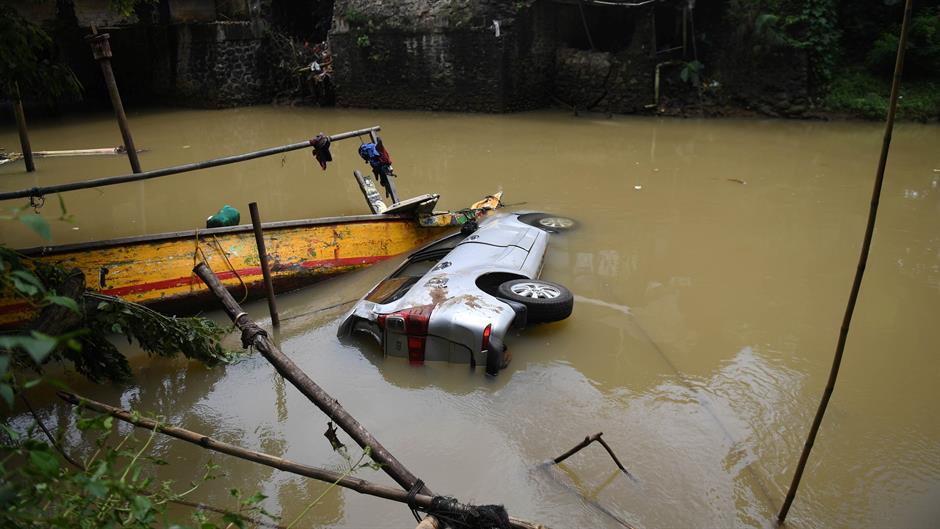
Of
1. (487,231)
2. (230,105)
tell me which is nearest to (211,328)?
(487,231)

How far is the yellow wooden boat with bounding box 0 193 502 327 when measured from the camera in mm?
5367

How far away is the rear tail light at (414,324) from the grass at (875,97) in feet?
44.1

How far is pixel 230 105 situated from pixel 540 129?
917cm

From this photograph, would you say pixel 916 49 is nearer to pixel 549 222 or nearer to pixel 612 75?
pixel 612 75

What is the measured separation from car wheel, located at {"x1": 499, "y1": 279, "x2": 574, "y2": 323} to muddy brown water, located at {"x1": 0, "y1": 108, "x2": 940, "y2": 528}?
0.99 feet

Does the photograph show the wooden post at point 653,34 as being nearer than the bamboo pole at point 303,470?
No

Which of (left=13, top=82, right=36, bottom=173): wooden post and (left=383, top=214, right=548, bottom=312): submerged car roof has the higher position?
(left=13, top=82, right=36, bottom=173): wooden post

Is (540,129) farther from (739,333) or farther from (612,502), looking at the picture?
(612,502)

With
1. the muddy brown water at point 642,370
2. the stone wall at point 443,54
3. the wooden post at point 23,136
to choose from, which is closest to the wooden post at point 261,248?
the muddy brown water at point 642,370

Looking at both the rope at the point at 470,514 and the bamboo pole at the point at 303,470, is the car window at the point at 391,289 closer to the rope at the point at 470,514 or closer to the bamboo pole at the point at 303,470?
the bamboo pole at the point at 303,470

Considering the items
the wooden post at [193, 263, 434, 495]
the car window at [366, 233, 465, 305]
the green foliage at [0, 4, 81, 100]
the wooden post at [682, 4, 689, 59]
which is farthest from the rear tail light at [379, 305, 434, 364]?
the wooden post at [682, 4, 689, 59]

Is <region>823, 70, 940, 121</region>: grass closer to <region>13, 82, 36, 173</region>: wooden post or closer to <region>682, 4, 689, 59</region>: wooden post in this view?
<region>682, 4, 689, 59</region>: wooden post

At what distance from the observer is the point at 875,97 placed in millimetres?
14539

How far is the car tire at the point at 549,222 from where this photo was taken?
315 inches
